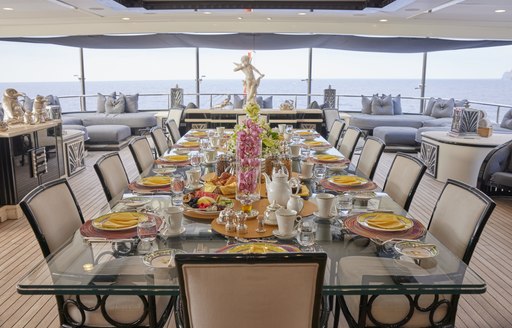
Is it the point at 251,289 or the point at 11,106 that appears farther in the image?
the point at 11,106

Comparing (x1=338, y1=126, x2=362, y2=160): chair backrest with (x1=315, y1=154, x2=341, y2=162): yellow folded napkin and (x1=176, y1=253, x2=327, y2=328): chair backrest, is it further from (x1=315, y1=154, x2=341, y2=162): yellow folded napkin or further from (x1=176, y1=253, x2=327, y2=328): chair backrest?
(x1=176, y1=253, x2=327, y2=328): chair backrest

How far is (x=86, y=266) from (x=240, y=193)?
814mm

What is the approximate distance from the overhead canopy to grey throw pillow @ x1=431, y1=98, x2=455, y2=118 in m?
1.23

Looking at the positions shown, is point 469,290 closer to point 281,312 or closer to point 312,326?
point 312,326

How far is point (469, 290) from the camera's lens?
1487 millimetres

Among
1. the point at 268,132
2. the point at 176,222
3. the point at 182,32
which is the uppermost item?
the point at 182,32

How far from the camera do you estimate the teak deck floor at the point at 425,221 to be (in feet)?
8.25

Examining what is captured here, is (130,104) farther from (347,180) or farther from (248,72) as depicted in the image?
(347,180)

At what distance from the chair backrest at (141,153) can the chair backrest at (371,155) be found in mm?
1655

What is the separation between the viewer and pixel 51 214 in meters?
→ 1.98

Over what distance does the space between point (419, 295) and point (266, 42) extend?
8063 millimetres

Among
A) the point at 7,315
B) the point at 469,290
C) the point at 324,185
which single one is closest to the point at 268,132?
the point at 324,185

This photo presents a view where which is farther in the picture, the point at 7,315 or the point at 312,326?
the point at 7,315

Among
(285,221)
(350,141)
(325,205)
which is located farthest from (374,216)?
Answer: (350,141)
